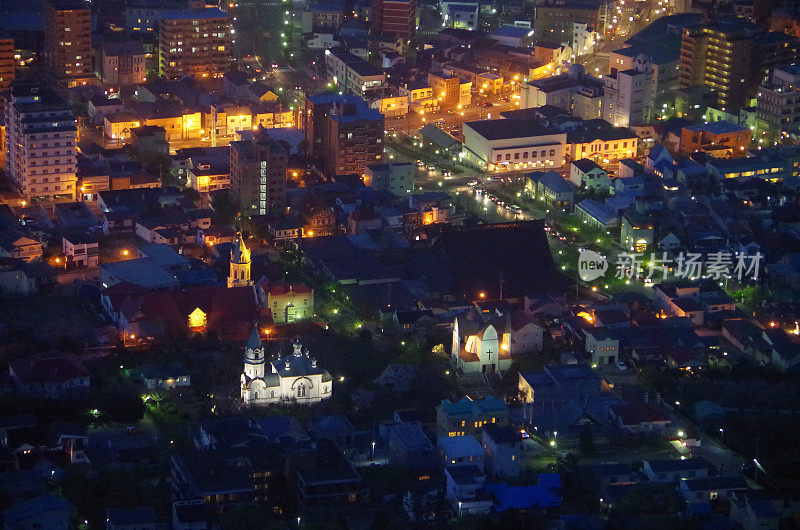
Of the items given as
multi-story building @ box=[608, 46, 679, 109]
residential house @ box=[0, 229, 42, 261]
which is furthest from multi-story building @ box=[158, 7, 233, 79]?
residential house @ box=[0, 229, 42, 261]

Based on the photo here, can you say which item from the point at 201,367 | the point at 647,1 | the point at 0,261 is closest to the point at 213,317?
the point at 201,367

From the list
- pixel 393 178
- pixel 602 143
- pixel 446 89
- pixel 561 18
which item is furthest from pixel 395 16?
pixel 393 178

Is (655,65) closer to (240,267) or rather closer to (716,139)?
(716,139)

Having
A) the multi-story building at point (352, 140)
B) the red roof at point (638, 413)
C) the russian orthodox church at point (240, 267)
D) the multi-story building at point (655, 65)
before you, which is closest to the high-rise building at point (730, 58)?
the multi-story building at point (655, 65)

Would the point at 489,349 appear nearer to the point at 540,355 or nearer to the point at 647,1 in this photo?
the point at 540,355

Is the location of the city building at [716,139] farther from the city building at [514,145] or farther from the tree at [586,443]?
the tree at [586,443]

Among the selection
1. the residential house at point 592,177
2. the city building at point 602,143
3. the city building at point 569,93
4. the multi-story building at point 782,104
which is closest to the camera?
the residential house at point 592,177
